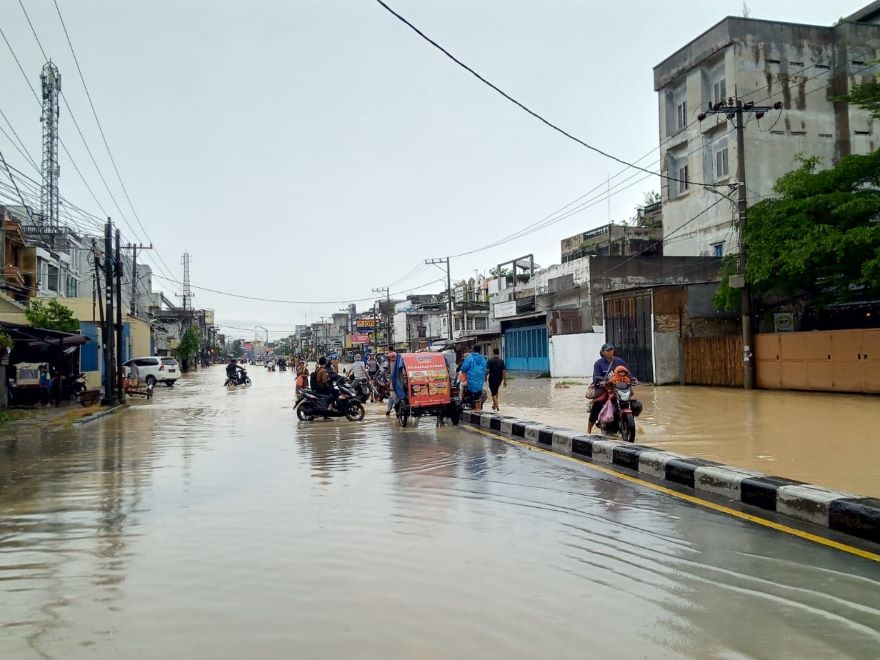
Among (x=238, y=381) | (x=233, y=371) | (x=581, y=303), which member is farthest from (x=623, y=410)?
(x=238, y=381)

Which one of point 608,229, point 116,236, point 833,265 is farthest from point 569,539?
point 608,229

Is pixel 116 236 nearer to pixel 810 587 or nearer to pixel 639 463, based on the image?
pixel 639 463

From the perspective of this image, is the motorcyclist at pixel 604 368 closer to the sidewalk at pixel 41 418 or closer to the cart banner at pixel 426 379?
the cart banner at pixel 426 379

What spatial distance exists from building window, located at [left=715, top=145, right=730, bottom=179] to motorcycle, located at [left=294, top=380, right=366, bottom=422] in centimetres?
2715

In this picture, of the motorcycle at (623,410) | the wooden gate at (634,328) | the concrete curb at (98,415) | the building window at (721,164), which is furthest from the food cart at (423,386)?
the building window at (721,164)

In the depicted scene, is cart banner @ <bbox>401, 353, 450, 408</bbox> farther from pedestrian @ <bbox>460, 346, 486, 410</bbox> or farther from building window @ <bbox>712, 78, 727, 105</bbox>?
building window @ <bbox>712, 78, 727, 105</bbox>

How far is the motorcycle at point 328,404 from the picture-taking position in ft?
53.9

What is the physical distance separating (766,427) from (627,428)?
10.5ft

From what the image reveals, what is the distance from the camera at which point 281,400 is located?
2480 centimetres

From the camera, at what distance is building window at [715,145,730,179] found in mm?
36469

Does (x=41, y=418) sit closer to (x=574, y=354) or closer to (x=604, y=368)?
(x=604, y=368)

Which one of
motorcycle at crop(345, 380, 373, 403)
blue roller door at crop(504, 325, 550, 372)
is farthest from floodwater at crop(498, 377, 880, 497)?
blue roller door at crop(504, 325, 550, 372)

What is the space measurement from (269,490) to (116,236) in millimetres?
19208

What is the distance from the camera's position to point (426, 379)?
14.6m
